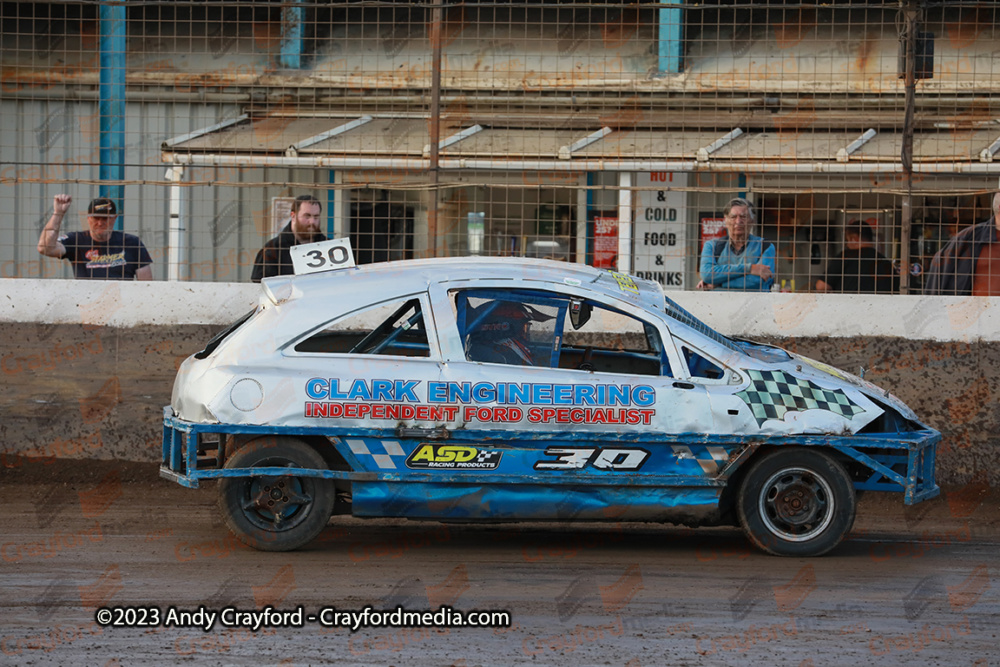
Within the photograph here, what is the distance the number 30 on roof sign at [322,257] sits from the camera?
7.80 m

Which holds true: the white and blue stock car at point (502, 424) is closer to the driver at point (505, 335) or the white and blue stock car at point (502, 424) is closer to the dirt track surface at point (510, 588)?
the driver at point (505, 335)

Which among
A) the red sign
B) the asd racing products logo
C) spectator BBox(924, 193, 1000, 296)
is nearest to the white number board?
the red sign

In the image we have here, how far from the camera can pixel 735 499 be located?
745cm

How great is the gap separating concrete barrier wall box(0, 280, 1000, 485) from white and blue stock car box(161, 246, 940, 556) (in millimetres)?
2487

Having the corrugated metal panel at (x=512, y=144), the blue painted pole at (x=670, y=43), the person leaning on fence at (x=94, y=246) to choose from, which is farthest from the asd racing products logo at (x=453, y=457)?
the blue painted pole at (x=670, y=43)

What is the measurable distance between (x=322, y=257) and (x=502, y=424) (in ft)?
5.15

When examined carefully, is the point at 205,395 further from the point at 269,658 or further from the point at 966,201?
the point at 966,201

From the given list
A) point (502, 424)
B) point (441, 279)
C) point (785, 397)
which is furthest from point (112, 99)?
point (785, 397)

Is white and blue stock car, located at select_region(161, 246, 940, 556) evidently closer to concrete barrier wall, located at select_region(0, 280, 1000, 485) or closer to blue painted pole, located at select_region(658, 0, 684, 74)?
concrete barrier wall, located at select_region(0, 280, 1000, 485)

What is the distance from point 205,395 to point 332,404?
71 cm

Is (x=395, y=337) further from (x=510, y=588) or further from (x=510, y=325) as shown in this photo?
(x=510, y=588)

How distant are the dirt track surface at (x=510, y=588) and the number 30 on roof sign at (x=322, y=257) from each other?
1625 millimetres

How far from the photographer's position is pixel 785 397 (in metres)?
7.31

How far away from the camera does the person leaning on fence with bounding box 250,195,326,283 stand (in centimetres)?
1013
